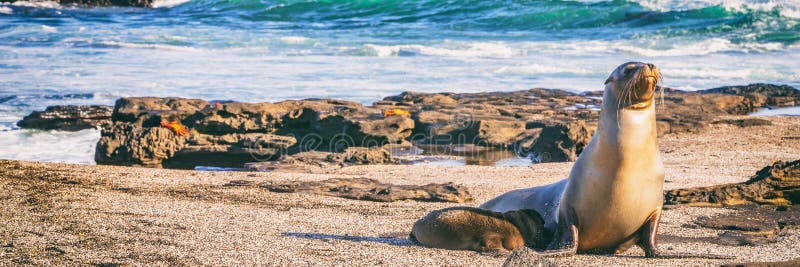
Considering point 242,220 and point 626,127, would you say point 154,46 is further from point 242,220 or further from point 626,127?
point 626,127

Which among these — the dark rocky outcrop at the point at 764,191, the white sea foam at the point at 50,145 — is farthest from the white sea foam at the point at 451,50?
the dark rocky outcrop at the point at 764,191

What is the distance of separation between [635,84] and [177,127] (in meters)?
8.12

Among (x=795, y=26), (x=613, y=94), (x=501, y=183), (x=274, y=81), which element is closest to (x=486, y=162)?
(x=501, y=183)

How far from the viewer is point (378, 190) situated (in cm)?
775

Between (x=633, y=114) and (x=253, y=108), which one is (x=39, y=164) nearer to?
(x=253, y=108)

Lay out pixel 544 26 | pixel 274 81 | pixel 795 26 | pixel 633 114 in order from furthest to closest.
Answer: pixel 544 26 → pixel 795 26 → pixel 274 81 → pixel 633 114

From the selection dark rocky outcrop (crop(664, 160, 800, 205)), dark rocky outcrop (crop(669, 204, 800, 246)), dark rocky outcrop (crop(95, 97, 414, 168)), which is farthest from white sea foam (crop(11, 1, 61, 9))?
dark rocky outcrop (crop(669, 204, 800, 246))

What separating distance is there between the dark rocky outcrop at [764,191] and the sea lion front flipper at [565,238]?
1.95 metres

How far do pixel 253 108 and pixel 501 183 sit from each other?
199 inches

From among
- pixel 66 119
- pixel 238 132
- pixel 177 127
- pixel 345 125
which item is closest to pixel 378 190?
pixel 345 125

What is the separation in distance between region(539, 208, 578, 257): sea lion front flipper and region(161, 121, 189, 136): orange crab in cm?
748

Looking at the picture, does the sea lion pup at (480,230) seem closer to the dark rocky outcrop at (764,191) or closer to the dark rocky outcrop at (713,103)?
the dark rocky outcrop at (764,191)

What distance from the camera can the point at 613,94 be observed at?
5.38 meters

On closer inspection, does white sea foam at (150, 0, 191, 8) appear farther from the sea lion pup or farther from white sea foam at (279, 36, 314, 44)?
the sea lion pup
